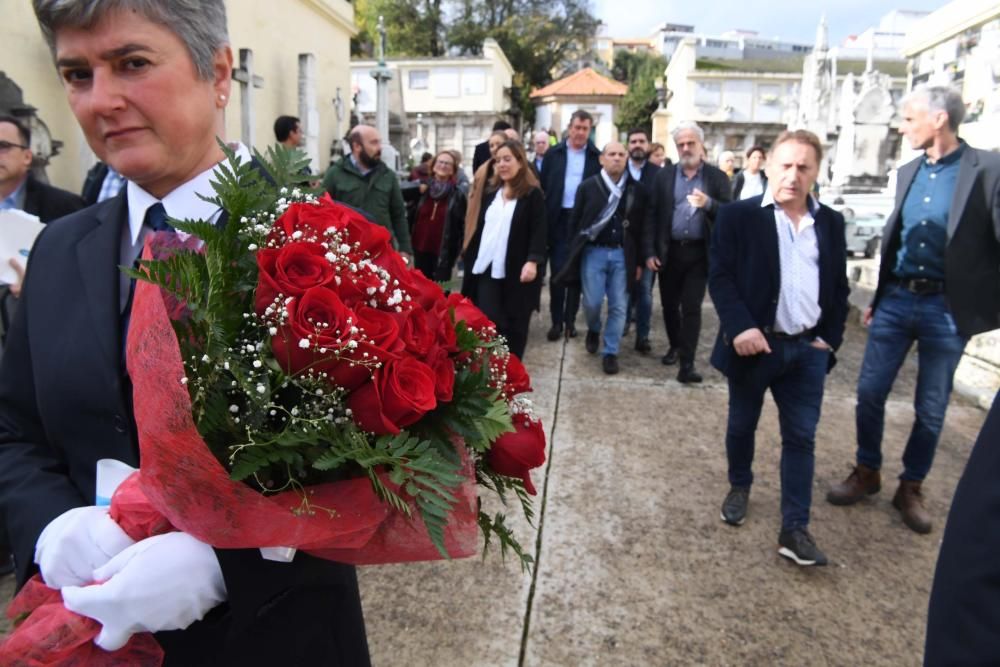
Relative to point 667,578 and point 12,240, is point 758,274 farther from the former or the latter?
point 12,240

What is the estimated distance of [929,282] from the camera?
11.8 ft

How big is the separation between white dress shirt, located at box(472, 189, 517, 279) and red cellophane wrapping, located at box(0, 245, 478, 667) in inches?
169

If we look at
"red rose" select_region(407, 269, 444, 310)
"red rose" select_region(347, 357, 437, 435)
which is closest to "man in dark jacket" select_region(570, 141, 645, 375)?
"red rose" select_region(407, 269, 444, 310)

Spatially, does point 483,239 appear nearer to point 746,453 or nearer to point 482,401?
point 746,453

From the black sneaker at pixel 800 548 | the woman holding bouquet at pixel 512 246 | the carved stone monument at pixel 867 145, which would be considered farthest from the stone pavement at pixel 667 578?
the carved stone monument at pixel 867 145

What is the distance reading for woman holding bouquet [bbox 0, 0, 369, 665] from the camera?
1013 mm

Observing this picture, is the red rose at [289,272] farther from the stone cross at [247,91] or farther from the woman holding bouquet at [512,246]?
the stone cross at [247,91]

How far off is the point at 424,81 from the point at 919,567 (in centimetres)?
3868

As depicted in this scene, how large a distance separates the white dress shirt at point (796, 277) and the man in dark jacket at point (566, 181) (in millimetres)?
3644

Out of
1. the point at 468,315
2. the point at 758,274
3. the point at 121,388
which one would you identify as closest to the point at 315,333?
the point at 468,315

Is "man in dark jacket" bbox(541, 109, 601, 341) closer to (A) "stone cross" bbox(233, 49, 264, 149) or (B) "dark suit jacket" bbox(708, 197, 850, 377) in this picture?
(B) "dark suit jacket" bbox(708, 197, 850, 377)

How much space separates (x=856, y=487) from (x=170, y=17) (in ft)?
12.8

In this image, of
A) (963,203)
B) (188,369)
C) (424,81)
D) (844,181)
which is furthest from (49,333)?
(424,81)

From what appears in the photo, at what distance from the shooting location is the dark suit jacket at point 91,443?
1.09 metres
